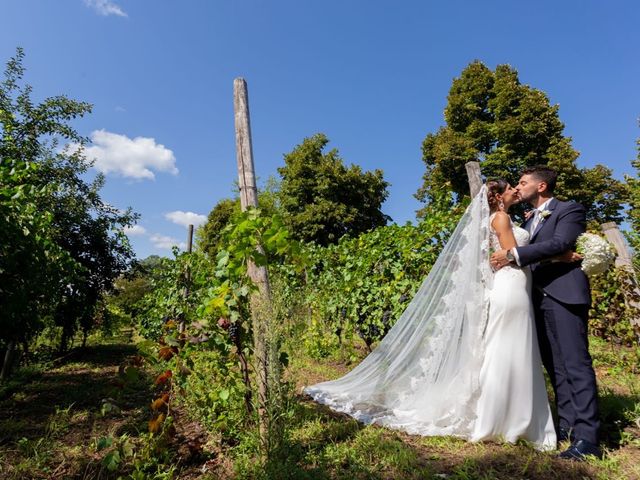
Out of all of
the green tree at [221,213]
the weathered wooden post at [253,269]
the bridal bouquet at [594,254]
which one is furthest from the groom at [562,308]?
the green tree at [221,213]

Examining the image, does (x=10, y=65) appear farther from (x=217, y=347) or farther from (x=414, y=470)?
(x=414, y=470)

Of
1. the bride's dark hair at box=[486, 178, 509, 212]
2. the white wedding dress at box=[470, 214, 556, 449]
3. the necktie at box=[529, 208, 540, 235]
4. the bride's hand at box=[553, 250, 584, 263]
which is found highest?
the bride's dark hair at box=[486, 178, 509, 212]

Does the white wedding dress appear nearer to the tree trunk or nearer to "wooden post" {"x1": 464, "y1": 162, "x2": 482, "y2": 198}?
"wooden post" {"x1": 464, "y1": 162, "x2": 482, "y2": 198}

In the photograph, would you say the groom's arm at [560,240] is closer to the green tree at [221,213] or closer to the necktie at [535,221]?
the necktie at [535,221]

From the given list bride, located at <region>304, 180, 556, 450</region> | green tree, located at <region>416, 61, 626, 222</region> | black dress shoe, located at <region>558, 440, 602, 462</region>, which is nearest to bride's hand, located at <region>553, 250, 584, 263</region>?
bride, located at <region>304, 180, 556, 450</region>

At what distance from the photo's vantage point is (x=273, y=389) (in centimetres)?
236

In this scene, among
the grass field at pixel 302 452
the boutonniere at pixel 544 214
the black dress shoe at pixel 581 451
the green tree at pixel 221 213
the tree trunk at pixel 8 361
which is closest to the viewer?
the grass field at pixel 302 452

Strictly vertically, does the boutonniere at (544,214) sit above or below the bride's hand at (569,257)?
above

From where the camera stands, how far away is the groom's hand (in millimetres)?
2766

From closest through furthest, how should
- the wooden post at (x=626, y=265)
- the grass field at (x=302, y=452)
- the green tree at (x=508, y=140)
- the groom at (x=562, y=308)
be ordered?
the grass field at (x=302, y=452) < the groom at (x=562, y=308) < the wooden post at (x=626, y=265) < the green tree at (x=508, y=140)

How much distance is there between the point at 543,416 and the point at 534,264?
3.54 ft

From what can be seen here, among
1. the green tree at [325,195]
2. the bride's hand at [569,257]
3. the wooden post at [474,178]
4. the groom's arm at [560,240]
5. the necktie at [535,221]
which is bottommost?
the bride's hand at [569,257]

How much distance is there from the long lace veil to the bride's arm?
6.1 inches

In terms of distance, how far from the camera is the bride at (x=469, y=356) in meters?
2.59
